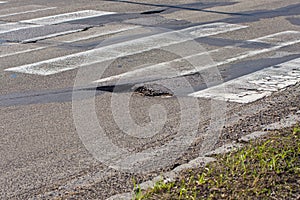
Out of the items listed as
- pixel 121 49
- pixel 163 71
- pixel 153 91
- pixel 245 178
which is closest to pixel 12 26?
pixel 121 49

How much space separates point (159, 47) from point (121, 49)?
615 mm

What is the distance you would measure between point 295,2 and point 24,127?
34.7ft

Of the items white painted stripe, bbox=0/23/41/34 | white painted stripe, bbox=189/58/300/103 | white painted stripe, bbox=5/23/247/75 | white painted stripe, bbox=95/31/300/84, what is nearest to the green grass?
white painted stripe, bbox=189/58/300/103

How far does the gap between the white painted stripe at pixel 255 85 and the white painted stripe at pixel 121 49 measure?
224 centimetres

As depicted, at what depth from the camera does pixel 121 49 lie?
10.9m

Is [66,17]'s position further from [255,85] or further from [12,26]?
[255,85]

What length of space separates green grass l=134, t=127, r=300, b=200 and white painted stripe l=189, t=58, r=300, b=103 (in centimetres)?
237

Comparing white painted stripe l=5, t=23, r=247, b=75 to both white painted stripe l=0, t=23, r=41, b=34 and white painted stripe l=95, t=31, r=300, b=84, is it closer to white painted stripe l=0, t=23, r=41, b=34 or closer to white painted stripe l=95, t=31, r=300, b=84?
white painted stripe l=95, t=31, r=300, b=84

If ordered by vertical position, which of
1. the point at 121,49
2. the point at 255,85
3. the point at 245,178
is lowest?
the point at 255,85

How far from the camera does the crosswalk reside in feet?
28.3

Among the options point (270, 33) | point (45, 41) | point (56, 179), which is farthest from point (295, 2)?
point (56, 179)

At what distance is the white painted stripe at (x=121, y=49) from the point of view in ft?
32.1

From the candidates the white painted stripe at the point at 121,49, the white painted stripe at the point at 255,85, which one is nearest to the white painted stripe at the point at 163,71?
the white painted stripe at the point at 255,85

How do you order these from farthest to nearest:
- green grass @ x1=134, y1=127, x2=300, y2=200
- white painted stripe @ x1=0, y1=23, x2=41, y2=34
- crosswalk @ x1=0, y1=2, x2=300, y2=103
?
white painted stripe @ x1=0, y1=23, x2=41, y2=34, crosswalk @ x1=0, y1=2, x2=300, y2=103, green grass @ x1=134, y1=127, x2=300, y2=200
